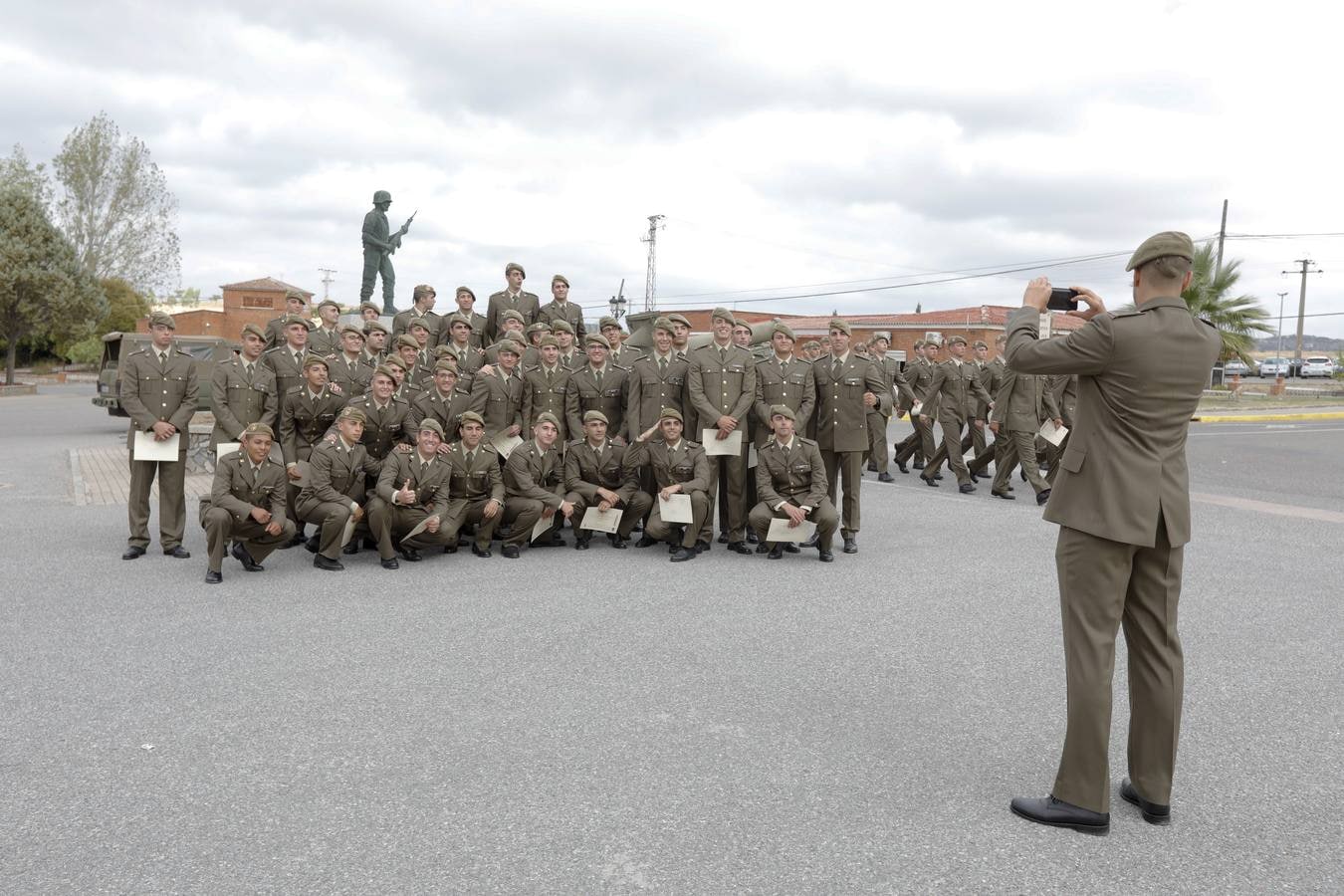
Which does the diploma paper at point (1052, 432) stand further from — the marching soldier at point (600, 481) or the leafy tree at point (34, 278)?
the leafy tree at point (34, 278)

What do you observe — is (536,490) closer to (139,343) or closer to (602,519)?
(602,519)

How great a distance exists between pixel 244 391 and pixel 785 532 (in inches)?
191

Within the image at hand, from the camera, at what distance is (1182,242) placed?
3504 mm

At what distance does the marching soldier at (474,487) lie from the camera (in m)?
8.41

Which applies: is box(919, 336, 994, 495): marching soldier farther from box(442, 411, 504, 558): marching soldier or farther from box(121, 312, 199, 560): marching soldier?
box(121, 312, 199, 560): marching soldier

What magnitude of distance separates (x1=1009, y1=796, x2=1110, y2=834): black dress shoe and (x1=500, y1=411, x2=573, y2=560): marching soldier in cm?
545

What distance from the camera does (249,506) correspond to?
24.7 feet

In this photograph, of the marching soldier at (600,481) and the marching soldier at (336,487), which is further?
the marching soldier at (600,481)

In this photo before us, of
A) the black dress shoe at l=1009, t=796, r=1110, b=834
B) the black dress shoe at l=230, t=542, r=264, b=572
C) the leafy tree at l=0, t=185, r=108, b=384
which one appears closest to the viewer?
the black dress shoe at l=1009, t=796, r=1110, b=834

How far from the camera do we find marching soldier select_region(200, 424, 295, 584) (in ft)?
24.2

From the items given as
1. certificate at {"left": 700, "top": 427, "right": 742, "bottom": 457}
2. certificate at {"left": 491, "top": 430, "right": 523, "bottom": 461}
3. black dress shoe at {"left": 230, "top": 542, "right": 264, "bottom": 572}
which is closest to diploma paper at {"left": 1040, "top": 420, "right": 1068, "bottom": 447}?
certificate at {"left": 700, "top": 427, "right": 742, "bottom": 457}

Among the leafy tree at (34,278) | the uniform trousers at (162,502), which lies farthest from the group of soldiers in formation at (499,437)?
the leafy tree at (34,278)

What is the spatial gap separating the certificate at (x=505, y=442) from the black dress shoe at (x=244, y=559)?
238 cm

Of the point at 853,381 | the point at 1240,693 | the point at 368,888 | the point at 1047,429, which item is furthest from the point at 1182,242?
the point at 1047,429
